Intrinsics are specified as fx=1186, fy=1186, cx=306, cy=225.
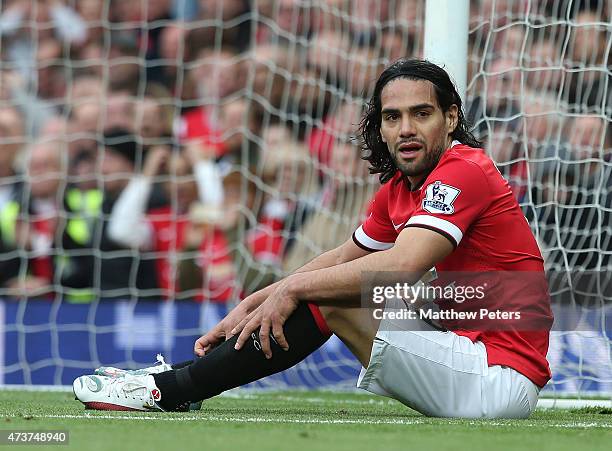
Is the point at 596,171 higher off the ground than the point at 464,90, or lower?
lower

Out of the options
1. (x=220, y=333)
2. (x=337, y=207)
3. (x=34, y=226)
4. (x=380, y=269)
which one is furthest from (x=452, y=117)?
(x=34, y=226)

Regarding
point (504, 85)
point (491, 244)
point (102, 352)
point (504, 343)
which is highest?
point (504, 85)

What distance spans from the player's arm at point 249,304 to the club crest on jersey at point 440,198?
513 millimetres

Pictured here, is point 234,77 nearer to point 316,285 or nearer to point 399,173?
point 399,173

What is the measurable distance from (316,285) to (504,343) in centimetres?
65

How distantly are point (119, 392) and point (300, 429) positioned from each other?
2.53 feet

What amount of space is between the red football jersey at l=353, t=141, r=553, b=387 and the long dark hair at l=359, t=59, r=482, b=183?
0.18 m

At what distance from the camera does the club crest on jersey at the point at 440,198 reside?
352 cm

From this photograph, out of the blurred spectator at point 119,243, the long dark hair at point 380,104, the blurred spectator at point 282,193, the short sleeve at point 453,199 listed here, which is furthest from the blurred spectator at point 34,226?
the short sleeve at point 453,199

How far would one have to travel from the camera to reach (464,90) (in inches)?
186

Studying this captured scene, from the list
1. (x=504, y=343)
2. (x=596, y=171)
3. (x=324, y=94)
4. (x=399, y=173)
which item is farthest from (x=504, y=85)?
(x=504, y=343)

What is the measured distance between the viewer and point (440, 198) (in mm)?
3531

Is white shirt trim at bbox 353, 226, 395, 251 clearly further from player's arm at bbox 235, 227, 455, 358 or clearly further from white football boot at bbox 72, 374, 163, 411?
white football boot at bbox 72, 374, 163, 411

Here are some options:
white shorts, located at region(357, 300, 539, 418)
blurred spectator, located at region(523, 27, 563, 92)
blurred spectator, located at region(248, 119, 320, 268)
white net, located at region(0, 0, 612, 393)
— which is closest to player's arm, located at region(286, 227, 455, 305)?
white shorts, located at region(357, 300, 539, 418)
